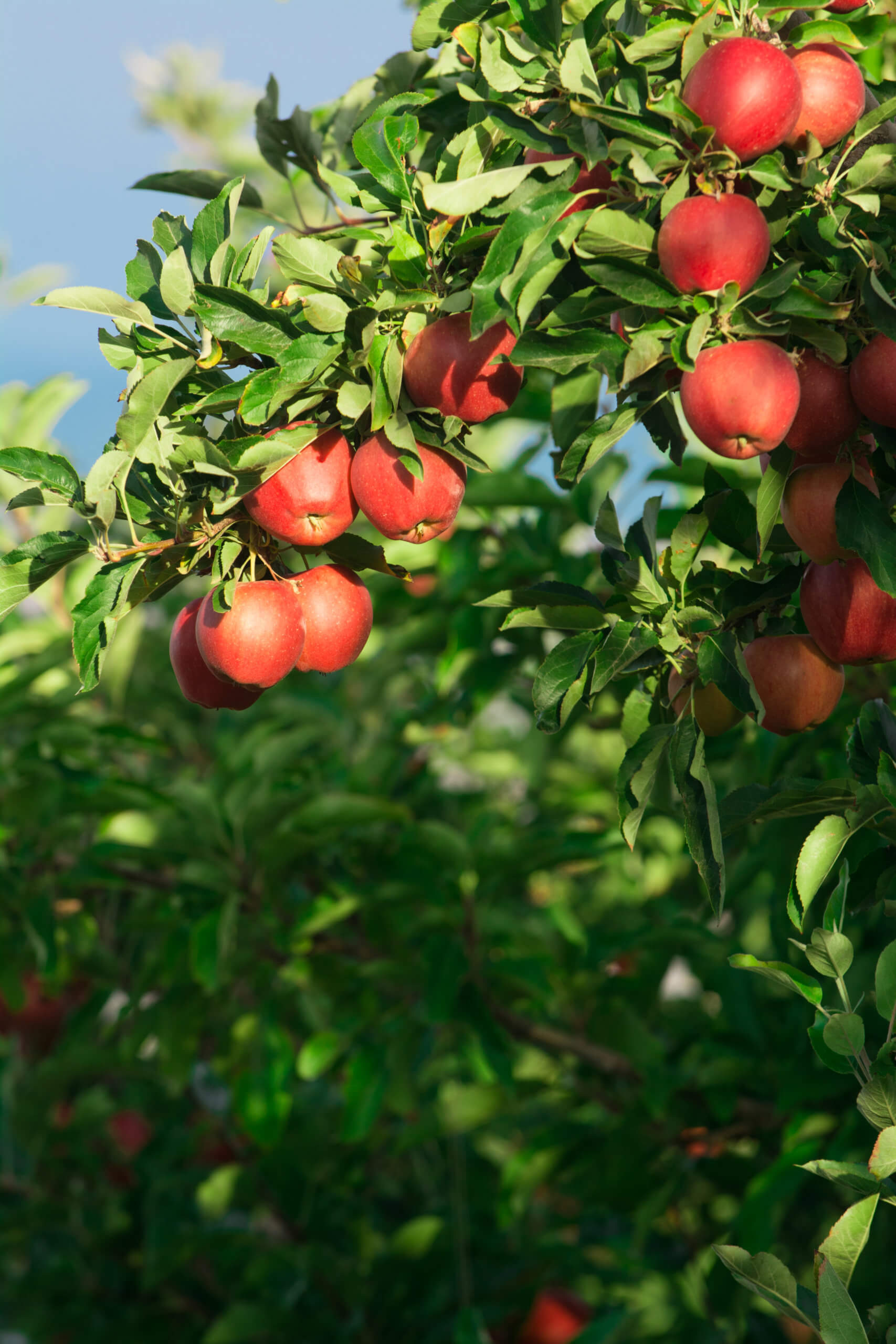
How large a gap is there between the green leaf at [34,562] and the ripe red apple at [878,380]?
47 cm

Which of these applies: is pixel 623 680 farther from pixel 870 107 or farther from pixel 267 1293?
pixel 267 1293

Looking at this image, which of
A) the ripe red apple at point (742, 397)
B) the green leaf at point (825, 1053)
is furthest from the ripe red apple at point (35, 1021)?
the ripe red apple at point (742, 397)

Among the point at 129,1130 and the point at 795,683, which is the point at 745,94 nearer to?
the point at 795,683

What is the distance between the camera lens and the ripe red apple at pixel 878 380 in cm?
64

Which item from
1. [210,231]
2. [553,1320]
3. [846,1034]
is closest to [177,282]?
[210,231]

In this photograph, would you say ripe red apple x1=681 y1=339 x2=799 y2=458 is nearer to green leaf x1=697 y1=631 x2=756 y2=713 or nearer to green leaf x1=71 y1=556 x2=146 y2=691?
green leaf x1=697 y1=631 x2=756 y2=713

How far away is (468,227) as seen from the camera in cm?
72

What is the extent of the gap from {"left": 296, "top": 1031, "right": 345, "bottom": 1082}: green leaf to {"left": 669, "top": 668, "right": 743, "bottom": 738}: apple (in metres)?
1.16

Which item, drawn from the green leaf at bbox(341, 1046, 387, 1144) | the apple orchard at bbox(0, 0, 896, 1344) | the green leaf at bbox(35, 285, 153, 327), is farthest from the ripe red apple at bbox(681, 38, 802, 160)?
the green leaf at bbox(341, 1046, 387, 1144)

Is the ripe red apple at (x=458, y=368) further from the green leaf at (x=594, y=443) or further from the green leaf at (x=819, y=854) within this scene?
the green leaf at (x=819, y=854)

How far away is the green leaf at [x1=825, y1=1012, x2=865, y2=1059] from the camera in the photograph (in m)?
0.67

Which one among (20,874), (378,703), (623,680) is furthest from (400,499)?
(378,703)

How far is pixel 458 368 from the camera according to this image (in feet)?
2.25

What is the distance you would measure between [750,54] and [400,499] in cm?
31
